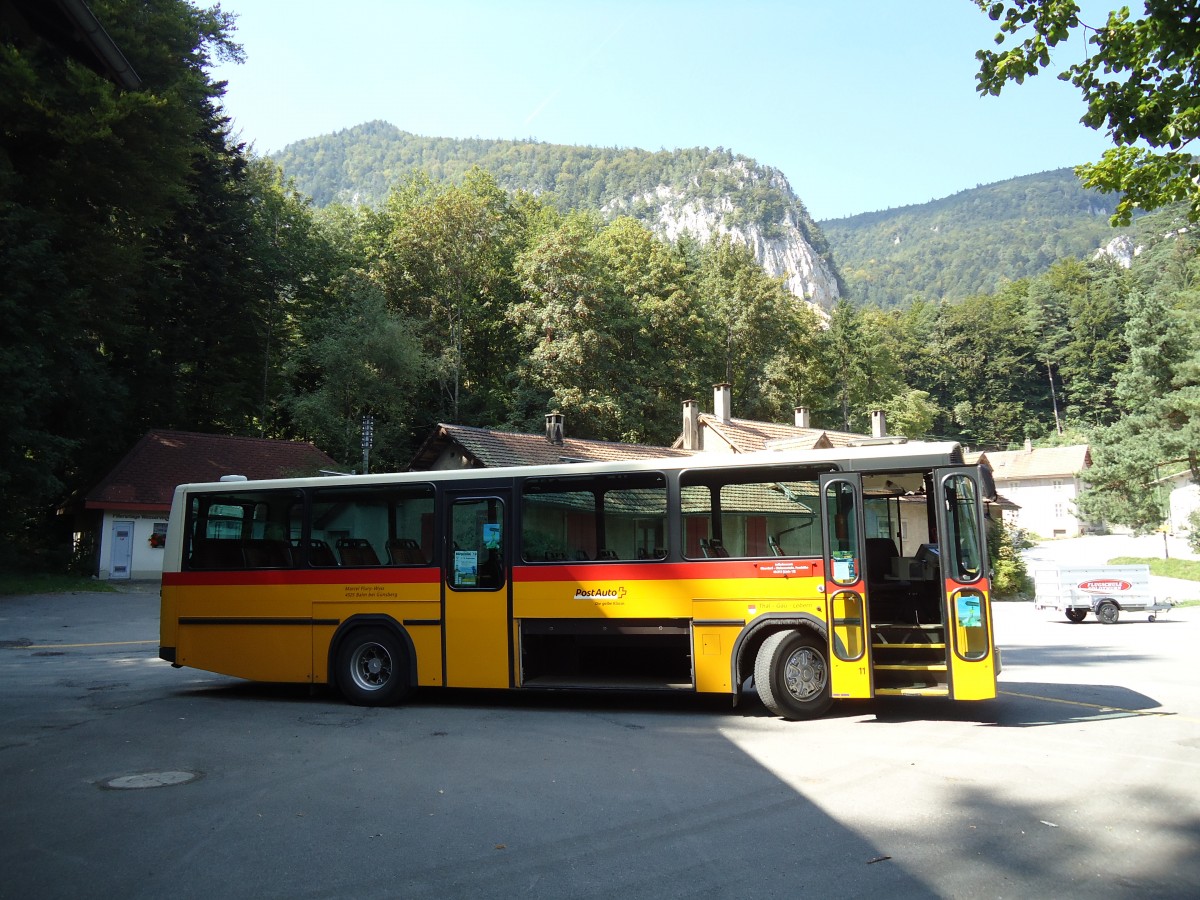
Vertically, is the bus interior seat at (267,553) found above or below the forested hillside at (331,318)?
below

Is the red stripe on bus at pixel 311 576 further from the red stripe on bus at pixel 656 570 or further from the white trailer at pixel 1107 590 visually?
the white trailer at pixel 1107 590

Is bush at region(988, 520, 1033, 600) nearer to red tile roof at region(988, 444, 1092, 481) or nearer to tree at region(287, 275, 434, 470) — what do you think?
tree at region(287, 275, 434, 470)

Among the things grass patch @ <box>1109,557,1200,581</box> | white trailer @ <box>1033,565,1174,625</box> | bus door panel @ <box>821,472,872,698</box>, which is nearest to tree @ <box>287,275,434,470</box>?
white trailer @ <box>1033,565,1174,625</box>

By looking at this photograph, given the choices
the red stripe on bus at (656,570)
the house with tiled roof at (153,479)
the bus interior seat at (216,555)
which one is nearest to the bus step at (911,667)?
the red stripe on bus at (656,570)

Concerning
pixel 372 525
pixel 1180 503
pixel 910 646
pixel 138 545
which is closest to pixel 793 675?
pixel 910 646

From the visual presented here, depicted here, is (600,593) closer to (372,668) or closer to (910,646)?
Result: (372,668)

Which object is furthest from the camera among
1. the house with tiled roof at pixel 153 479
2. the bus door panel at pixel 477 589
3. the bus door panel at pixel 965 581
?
the house with tiled roof at pixel 153 479

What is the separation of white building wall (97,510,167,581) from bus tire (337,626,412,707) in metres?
27.9

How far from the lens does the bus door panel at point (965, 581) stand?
382 inches

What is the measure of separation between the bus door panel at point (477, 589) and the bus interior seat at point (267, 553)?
237 cm

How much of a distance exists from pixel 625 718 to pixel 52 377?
26.1 metres

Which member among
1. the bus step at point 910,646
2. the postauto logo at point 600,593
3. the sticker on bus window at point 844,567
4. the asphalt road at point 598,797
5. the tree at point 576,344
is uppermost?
the tree at point 576,344

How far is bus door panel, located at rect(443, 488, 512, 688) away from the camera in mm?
11445

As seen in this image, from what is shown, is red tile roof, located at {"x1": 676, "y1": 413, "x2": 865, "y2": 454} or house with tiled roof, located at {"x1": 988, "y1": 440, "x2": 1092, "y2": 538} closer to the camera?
red tile roof, located at {"x1": 676, "y1": 413, "x2": 865, "y2": 454}
